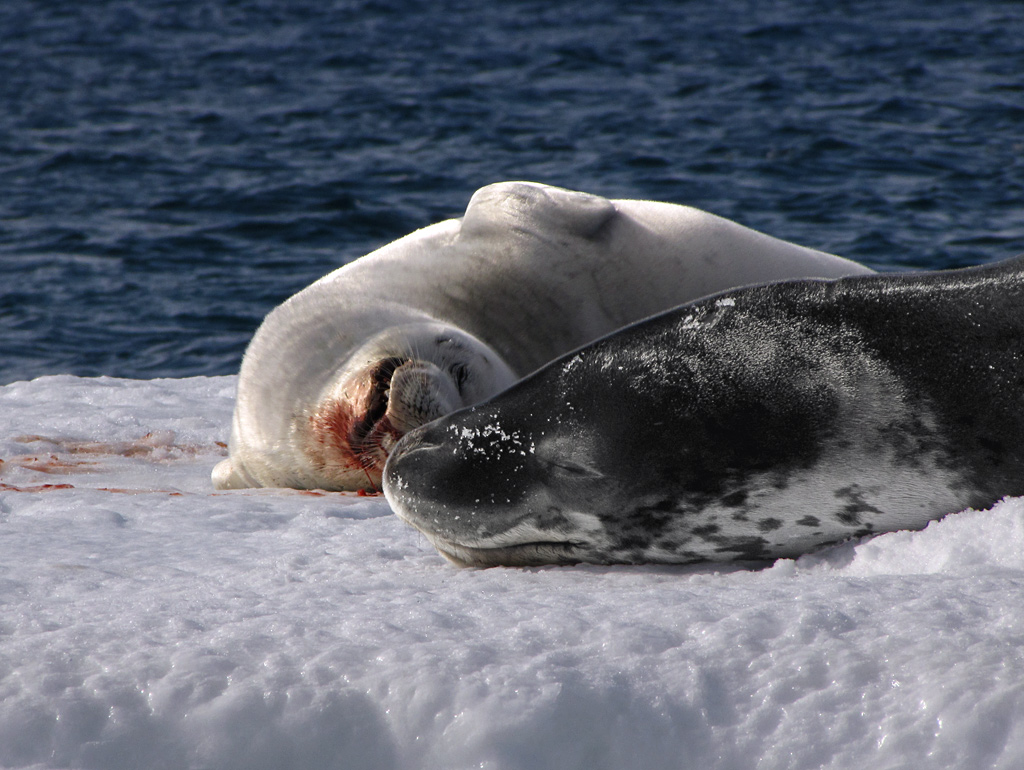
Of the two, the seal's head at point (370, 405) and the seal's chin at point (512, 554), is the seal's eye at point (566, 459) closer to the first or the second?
the seal's chin at point (512, 554)

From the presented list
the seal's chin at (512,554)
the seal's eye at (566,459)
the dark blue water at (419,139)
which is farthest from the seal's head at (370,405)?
the dark blue water at (419,139)

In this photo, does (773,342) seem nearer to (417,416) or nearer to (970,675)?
(970,675)

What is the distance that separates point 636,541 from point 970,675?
74 centimetres

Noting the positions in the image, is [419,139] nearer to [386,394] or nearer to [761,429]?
[386,394]

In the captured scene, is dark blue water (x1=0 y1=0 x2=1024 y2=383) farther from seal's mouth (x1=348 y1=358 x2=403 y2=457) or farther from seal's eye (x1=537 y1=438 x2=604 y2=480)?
seal's eye (x1=537 y1=438 x2=604 y2=480)

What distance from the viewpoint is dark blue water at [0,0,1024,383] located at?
8539 millimetres

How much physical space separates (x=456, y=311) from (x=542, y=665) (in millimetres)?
2016

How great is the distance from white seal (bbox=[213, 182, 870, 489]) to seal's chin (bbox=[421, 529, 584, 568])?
61 centimetres

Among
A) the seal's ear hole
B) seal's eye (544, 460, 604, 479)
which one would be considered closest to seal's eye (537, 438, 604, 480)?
seal's eye (544, 460, 604, 479)

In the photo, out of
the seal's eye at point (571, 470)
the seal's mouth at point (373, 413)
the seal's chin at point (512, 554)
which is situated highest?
the seal's eye at point (571, 470)

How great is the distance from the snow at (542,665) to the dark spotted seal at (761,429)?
71 millimetres

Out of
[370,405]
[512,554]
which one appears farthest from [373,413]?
[512,554]

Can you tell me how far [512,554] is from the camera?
7.54 ft

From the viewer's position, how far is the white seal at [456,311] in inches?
120
